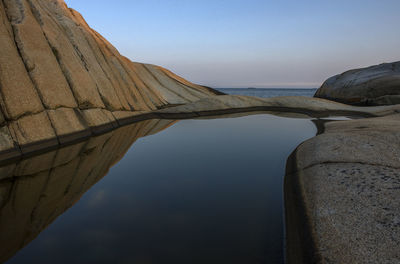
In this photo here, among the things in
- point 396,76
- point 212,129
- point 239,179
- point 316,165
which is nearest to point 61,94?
point 212,129

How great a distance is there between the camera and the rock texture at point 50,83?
5590mm

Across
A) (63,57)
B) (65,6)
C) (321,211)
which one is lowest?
(321,211)

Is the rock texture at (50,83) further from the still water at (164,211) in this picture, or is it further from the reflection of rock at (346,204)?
the reflection of rock at (346,204)

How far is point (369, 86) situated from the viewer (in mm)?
18094

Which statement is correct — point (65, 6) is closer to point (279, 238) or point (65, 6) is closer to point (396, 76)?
point (279, 238)

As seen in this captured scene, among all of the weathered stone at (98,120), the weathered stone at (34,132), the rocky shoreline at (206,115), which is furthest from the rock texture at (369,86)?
the weathered stone at (34,132)

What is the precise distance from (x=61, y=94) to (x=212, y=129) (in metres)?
5.33

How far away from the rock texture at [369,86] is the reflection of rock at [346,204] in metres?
16.3

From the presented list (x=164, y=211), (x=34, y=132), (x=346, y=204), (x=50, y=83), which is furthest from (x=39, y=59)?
(x=346, y=204)

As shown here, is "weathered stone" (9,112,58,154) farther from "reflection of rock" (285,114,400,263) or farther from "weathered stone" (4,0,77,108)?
"reflection of rock" (285,114,400,263)

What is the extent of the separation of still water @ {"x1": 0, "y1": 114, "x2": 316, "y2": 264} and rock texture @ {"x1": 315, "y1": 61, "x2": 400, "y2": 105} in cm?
1654

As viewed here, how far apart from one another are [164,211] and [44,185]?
7.36ft

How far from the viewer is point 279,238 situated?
7.86 ft

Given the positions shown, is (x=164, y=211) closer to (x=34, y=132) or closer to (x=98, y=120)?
(x=34, y=132)
